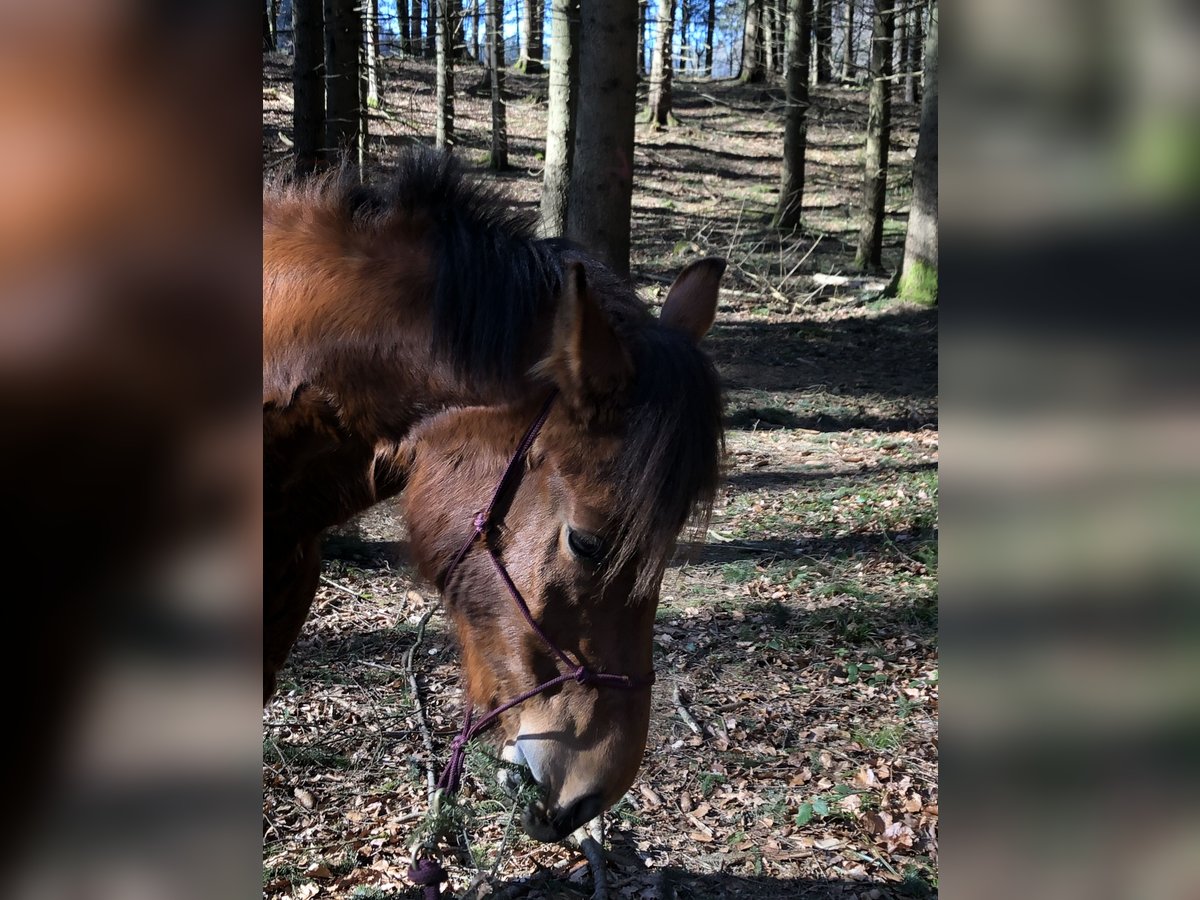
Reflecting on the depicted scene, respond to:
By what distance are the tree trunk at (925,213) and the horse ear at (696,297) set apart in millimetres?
10132

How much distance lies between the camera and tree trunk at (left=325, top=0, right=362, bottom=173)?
7.77 m

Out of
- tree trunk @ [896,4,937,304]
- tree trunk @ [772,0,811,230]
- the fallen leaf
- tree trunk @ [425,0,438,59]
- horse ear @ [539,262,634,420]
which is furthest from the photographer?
tree trunk @ [772,0,811,230]

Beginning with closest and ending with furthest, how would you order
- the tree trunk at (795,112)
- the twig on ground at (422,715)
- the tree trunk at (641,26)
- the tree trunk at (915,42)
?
1. the twig on ground at (422,715)
2. the tree trunk at (641,26)
3. the tree trunk at (915,42)
4. the tree trunk at (795,112)

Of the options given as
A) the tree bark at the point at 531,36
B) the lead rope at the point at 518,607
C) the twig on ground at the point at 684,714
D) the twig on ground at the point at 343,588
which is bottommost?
the twig on ground at the point at 684,714

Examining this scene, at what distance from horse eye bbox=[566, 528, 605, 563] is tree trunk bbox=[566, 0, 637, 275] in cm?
377

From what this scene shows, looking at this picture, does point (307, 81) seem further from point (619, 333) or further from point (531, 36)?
point (531, 36)

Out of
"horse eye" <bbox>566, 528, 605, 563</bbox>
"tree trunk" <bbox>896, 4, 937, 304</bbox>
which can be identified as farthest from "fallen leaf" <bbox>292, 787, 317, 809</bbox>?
"tree trunk" <bbox>896, 4, 937, 304</bbox>

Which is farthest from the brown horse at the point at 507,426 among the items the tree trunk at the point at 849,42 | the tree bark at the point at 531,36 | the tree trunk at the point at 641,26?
the tree bark at the point at 531,36

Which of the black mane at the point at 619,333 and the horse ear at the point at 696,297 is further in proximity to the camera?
the horse ear at the point at 696,297

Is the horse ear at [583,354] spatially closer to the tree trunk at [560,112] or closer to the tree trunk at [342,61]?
the tree trunk at [560,112]

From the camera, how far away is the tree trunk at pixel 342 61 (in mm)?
7773

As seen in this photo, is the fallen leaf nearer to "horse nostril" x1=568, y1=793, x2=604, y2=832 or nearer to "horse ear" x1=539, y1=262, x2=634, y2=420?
"horse nostril" x1=568, y1=793, x2=604, y2=832
